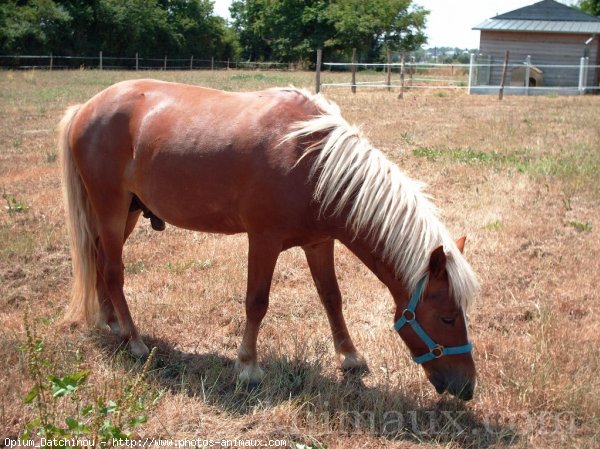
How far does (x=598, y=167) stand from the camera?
873cm

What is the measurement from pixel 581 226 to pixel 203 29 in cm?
5076

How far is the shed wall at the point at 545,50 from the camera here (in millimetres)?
26422

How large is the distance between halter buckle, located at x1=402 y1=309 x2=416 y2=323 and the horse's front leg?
0.84m

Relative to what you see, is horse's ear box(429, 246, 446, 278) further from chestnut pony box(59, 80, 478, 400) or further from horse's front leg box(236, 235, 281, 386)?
horse's front leg box(236, 235, 281, 386)

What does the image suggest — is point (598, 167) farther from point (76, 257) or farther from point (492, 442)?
point (76, 257)

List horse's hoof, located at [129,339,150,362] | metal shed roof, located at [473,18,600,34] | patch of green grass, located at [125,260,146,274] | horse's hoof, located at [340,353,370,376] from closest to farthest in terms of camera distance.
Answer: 1. horse's hoof, located at [340,353,370,376]
2. horse's hoof, located at [129,339,150,362]
3. patch of green grass, located at [125,260,146,274]
4. metal shed roof, located at [473,18,600,34]

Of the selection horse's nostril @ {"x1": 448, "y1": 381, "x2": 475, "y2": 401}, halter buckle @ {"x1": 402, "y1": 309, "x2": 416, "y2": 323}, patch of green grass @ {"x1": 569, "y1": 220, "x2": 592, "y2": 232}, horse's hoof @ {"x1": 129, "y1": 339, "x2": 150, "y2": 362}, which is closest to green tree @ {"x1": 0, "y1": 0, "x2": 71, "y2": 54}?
patch of green grass @ {"x1": 569, "y1": 220, "x2": 592, "y2": 232}

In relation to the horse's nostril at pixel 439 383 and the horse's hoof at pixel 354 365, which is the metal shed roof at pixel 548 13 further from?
the horse's nostril at pixel 439 383

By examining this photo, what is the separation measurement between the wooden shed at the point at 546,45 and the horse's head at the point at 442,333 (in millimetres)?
24953

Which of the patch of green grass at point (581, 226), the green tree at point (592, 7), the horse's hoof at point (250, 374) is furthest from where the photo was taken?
the green tree at point (592, 7)

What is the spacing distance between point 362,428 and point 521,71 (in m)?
26.0

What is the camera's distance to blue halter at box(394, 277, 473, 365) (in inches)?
123

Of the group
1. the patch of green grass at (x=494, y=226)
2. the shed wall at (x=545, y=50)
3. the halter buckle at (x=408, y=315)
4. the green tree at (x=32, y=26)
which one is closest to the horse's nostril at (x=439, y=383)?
the halter buckle at (x=408, y=315)

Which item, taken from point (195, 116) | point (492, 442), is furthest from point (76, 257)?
point (492, 442)
